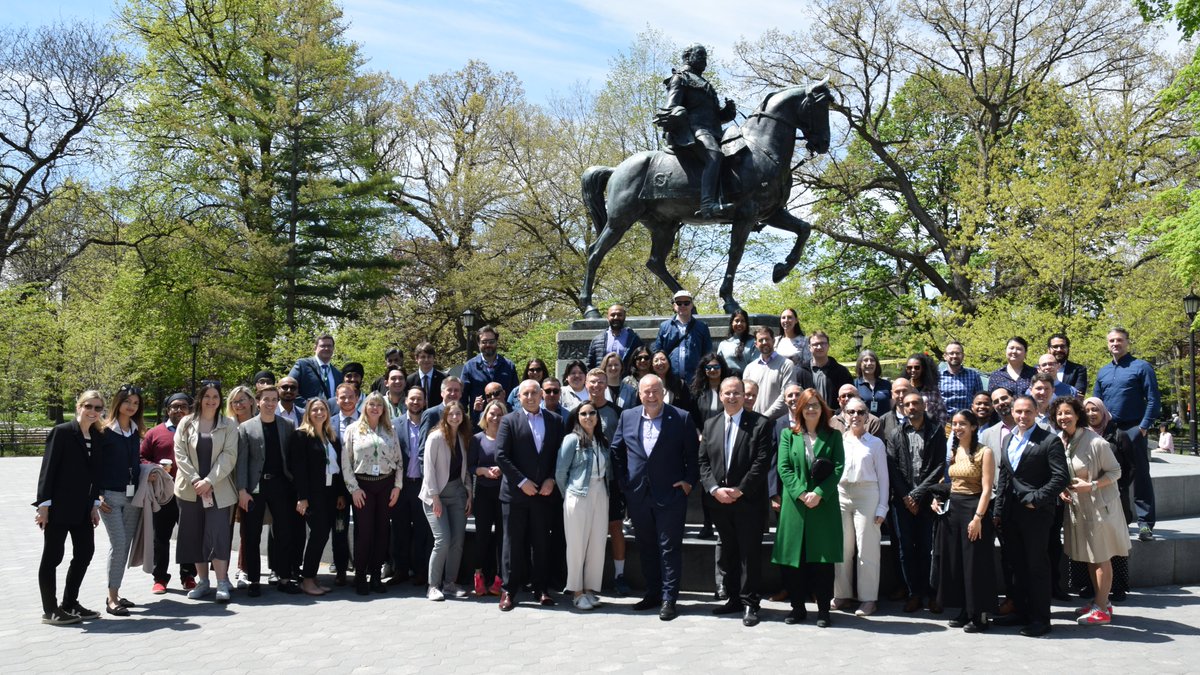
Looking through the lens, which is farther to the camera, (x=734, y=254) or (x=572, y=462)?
(x=734, y=254)

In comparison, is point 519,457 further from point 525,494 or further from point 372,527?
point 372,527

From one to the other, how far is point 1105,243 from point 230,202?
25.8 m

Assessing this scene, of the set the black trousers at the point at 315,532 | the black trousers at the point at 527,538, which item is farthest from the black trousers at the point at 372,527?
the black trousers at the point at 527,538

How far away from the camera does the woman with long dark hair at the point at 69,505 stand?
6.79 m

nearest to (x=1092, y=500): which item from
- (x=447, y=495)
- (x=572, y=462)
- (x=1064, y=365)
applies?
(x=1064, y=365)

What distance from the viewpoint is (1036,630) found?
6359 millimetres

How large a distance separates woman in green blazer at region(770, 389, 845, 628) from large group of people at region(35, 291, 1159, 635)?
0.05 ft

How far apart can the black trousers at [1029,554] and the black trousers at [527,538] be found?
136 inches

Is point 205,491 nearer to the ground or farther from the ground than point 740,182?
nearer to the ground

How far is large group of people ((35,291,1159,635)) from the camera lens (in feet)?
22.3

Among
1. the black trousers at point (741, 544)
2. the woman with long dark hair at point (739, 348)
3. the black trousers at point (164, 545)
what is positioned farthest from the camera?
the woman with long dark hair at point (739, 348)

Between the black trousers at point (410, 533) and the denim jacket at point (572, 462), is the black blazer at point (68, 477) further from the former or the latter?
the denim jacket at point (572, 462)

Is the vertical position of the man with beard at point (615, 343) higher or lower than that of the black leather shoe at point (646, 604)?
higher

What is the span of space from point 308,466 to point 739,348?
416 cm
